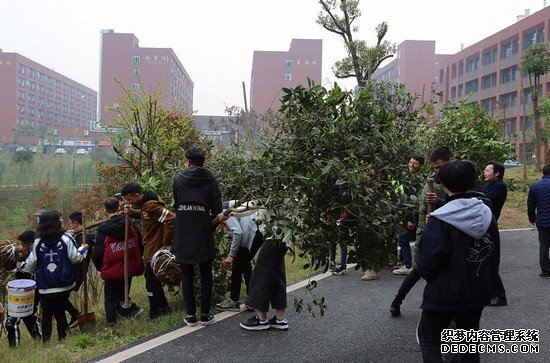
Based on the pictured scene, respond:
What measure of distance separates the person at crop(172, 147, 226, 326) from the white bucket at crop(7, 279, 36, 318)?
1481 millimetres

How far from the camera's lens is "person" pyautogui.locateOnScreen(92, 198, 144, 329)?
4.91m

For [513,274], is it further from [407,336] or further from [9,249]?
[9,249]

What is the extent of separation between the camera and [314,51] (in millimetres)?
66375

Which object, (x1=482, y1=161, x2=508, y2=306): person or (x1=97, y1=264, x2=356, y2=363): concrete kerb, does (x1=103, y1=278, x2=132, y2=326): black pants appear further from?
(x1=482, y1=161, x2=508, y2=306): person

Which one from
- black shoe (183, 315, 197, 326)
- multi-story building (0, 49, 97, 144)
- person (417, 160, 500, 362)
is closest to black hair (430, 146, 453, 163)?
person (417, 160, 500, 362)

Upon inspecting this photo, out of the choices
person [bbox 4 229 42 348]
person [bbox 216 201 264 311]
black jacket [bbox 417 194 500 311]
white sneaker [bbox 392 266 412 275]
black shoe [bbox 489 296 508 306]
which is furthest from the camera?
white sneaker [bbox 392 266 412 275]

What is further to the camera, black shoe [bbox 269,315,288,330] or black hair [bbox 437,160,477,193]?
black shoe [bbox 269,315,288,330]

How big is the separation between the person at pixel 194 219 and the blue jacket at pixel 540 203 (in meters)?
4.83

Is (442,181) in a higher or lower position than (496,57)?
lower

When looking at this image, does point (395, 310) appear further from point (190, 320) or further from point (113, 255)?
point (113, 255)

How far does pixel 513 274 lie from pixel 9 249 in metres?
7.00

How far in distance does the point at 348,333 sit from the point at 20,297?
327 centimetres

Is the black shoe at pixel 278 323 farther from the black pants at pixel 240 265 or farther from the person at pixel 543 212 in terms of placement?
the person at pixel 543 212

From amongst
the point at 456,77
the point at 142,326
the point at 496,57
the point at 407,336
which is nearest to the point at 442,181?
the point at 407,336
